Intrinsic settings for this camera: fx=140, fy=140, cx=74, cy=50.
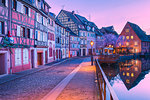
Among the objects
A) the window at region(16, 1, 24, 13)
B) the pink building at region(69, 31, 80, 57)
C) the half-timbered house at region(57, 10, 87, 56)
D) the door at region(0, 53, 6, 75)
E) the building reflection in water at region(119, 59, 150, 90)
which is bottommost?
the building reflection in water at region(119, 59, 150, 90)

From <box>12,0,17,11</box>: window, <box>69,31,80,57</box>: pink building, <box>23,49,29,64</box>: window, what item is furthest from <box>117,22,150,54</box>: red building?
<box>12,0,17,11</box>: window

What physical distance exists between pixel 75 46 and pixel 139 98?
126ft

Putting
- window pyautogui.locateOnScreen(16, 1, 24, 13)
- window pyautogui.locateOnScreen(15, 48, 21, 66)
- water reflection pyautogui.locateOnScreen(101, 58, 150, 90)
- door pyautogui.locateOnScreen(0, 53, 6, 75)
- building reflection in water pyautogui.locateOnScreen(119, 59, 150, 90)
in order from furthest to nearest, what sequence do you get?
water reflection pyautogui.locateOnScreen(101, 58, 150, 90), building reflection in water pyautogui.locateOnScreen(119, 59, 150, 90), window pyautogui.locateOnScreen(16, 1, 24, 13), window pyautogui.locateOnScreen(15, 48, 21, 66), door pyautogui.locateOnScreen(0, 53, 6, 75)

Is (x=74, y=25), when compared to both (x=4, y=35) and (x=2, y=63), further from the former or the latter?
(x=2, y=63)

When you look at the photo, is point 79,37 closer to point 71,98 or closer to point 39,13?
point 39,13

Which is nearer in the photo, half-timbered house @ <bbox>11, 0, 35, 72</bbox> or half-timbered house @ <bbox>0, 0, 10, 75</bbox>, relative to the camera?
half-timbered house @ <bbox>0, 0, 10, 75</bbox>

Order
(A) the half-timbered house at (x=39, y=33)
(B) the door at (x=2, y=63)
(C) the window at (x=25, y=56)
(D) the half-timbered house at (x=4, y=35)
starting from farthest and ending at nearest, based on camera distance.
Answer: (A) the half-timbered house at (x=39, y=33), (C) the window at (x=25, y=56), (B) the door at (x=2, y=63), (D) the half-timbered house at (x=4, y=35)

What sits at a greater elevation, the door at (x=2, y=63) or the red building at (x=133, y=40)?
the red building at (x=133, y=40)

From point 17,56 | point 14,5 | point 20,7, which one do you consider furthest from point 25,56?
point 14,5

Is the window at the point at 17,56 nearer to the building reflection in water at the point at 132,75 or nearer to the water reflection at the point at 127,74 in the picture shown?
the water reflection at the point at 127,74

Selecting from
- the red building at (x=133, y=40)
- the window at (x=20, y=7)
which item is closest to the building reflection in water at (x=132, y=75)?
the window at (x=20, y=7)

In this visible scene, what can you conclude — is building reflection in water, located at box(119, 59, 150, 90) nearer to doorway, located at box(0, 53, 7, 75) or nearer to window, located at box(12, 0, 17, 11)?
doorway, located at box(0, 53, 7, 75)

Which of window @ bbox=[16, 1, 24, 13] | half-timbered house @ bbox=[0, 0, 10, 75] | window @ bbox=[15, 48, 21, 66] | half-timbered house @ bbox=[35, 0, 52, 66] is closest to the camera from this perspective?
half-timbered house @ bbox=[0, 0, 10, 75]

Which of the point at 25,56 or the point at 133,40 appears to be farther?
the point at 133,40
